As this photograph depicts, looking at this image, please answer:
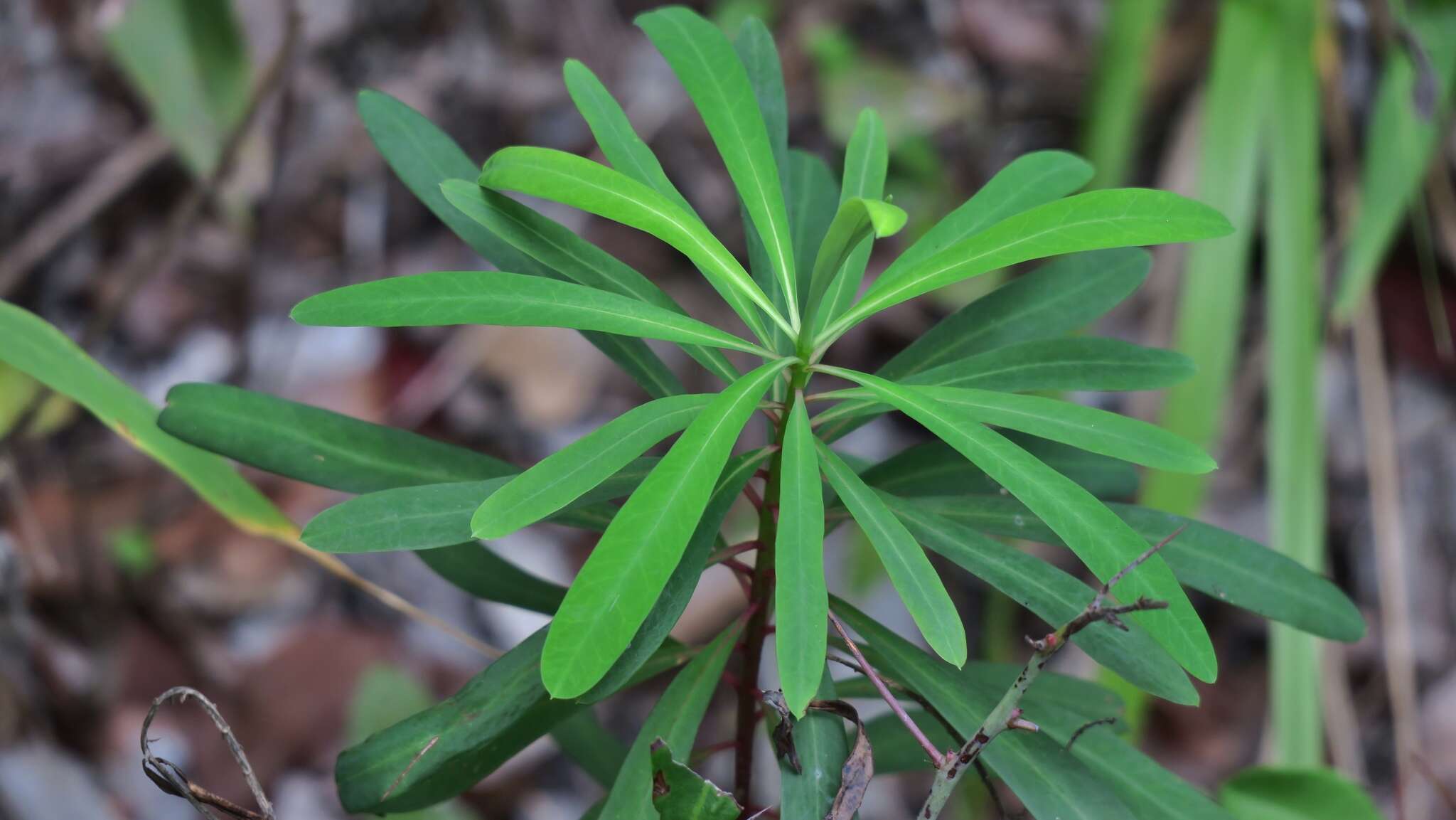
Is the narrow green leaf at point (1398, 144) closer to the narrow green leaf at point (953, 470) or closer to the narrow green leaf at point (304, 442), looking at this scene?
the narrow green leaf at point (953, 470)

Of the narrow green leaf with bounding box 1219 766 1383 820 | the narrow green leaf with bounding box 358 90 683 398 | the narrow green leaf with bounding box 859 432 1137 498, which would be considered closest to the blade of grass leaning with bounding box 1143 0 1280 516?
the narrow green leaf with bounding box 1219 766 1383 820

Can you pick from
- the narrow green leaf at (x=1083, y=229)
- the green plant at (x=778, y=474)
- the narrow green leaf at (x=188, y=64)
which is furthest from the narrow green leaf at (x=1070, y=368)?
the narrow green leaf at (x=188, y=64)

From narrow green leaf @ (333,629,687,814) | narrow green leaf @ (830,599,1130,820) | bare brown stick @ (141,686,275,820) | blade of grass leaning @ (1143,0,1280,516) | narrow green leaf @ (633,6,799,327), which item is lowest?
bare brown stick @ (141,686,275,820)

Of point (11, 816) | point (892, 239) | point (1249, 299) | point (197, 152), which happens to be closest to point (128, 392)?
point (11, 816)

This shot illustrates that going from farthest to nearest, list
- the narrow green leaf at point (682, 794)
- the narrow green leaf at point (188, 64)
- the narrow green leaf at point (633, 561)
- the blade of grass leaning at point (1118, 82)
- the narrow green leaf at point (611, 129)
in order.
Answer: the blade of grass leaning at point (1118, 82), the narrow green leaf at point (188, 64), the narrow green leaf at point (611, 129), the narrow green leaf at point (682, 794), the narrow green leaf at point (633, 561)

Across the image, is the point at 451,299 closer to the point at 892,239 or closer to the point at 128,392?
the point at 128,392

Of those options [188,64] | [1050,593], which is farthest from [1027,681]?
[188,64]

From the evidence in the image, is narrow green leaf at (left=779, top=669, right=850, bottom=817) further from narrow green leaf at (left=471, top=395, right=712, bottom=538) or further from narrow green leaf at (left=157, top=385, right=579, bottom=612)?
narrow green leaf at (left=157, top=385, right=579, bottom=612)
